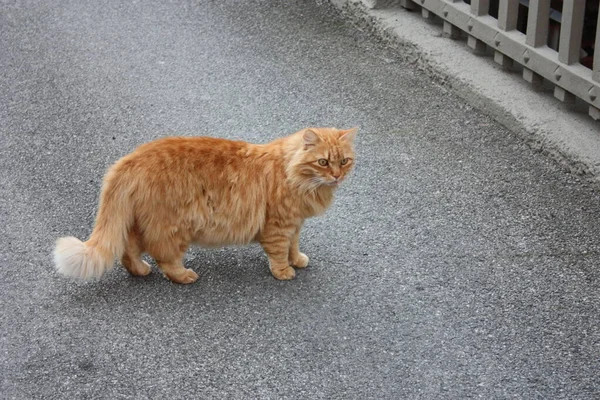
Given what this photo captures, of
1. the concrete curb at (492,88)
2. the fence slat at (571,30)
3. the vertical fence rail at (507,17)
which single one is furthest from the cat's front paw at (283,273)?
the vertical fence rail at (507,17)

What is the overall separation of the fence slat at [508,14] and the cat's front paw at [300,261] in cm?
247

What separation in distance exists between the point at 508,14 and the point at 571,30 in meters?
0.65

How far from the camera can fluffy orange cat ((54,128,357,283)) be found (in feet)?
13.4

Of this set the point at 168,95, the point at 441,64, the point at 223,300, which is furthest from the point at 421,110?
the point at 223,300

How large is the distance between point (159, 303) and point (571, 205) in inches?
94.5

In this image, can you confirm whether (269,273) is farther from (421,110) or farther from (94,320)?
(421,110)

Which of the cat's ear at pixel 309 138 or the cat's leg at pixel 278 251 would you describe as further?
the cat's leg at pixel 278 251

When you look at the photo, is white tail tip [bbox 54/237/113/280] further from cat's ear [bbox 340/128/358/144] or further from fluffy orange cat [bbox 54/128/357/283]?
cat's ear [bbox 340/128/358/144]

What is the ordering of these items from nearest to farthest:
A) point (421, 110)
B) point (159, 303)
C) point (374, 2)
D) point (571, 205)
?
point (159, 303) < point (571, 205) < point (421, 110) < point (374, 2)

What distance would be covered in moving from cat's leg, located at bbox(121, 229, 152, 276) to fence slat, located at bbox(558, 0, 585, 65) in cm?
290

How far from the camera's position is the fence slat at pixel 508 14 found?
5.82m

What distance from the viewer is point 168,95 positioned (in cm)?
638

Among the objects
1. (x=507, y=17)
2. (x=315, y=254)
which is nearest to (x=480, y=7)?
(x=507, y=17)

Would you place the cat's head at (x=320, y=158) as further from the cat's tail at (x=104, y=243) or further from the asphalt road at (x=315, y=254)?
the cat's tail at (x=104, y=243)
